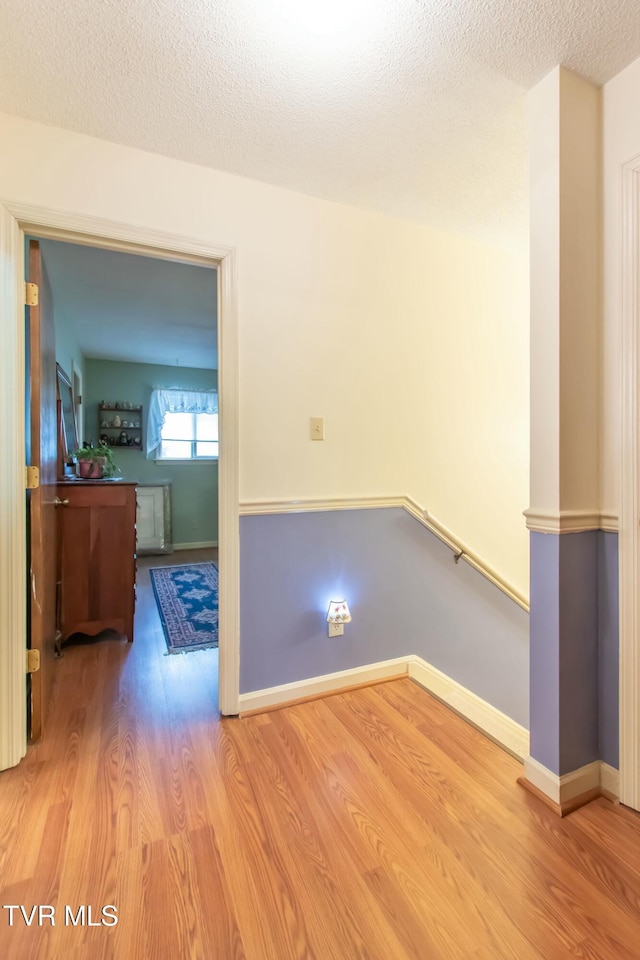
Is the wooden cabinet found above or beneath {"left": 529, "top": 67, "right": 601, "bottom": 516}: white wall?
beneath

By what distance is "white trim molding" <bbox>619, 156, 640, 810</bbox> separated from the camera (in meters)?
1.36

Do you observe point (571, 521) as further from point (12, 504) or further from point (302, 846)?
point (12, 504)

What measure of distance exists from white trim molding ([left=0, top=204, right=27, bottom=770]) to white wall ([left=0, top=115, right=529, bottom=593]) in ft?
0.91

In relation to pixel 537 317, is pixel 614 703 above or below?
below

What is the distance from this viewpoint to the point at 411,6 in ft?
3.85

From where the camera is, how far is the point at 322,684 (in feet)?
6.70

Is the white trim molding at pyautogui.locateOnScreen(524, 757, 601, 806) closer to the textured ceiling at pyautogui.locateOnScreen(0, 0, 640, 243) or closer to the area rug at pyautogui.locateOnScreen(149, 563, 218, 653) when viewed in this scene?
the area rug at pyautogui.locateOnScreen(149, 563, 218, 653)

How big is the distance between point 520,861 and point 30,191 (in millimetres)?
2677

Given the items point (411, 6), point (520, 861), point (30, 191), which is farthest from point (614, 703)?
point (30, 191)

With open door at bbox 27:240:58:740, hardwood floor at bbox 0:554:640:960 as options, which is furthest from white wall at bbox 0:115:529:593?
hardwood floor at bbox 0:554:640:960

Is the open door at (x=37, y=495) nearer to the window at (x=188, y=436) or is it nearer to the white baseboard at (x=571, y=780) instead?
the white baseboard at (x=571, y=780)

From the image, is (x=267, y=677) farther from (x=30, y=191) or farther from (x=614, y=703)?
(x=30, y=191)

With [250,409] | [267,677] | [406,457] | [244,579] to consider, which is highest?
[250,409]

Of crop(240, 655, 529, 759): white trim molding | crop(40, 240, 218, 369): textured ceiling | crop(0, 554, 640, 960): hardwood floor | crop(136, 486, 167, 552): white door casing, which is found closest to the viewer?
crop(0, 554, 640, 960): hardwood floor
